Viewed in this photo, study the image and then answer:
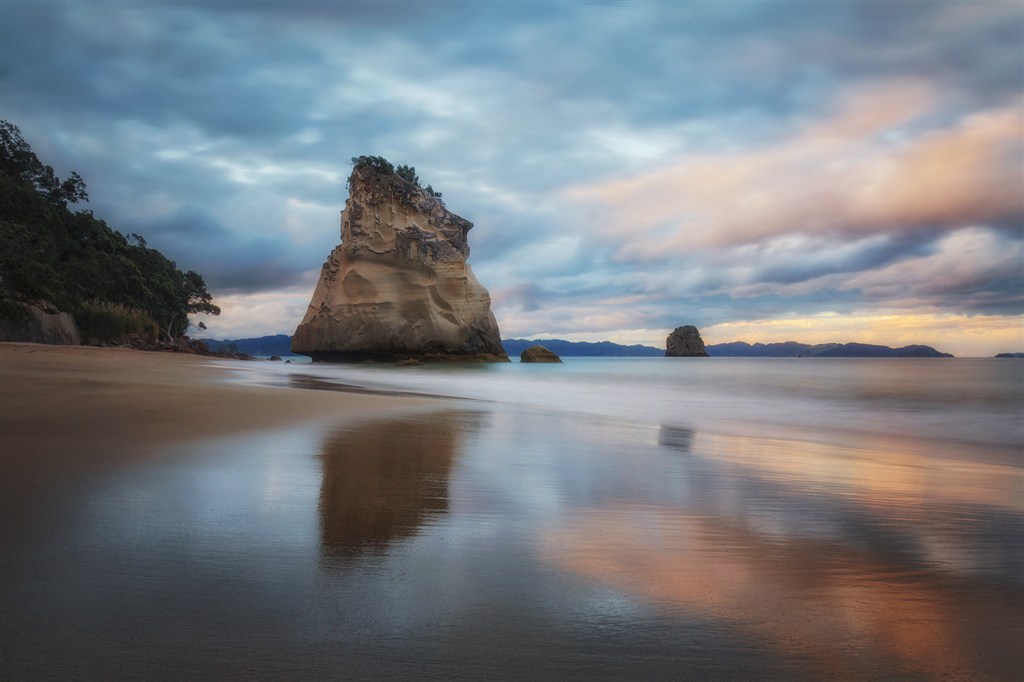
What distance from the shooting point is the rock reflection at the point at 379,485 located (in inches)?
95.0

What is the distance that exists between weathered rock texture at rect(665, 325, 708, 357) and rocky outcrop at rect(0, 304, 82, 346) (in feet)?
333

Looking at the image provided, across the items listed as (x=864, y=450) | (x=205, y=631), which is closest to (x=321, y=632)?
(x=205, y=631)

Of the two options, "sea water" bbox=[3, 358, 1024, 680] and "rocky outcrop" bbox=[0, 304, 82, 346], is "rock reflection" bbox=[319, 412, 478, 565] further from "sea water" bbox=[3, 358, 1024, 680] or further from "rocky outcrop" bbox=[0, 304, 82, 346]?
"rocky outcrop" bbox=[0, 304, 82, 346]

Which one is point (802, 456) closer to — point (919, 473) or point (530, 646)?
point (919, 473)

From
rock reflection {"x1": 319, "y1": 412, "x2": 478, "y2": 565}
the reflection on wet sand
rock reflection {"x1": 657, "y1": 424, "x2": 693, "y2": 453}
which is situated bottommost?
rock reflection {"x1": 657, "y1": 424, "x2": 693, "y2": 453}

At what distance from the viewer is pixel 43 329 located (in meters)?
22.8

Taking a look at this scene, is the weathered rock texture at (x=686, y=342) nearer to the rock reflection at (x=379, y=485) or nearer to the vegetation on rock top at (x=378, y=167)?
the vegetation on rock top at (x=378, y=167)

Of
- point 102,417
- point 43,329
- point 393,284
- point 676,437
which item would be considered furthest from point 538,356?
point 102,417

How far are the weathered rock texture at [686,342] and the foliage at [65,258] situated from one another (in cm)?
8813

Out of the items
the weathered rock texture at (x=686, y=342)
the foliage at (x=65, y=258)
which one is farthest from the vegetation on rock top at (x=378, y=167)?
the weathered rock texture at (x=686, y=342)

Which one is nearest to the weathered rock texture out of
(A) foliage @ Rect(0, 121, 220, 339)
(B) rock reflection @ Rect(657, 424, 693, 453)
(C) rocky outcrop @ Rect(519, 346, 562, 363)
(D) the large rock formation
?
(C) rocky outcrop @ Rect(519, 346, 562, 363)

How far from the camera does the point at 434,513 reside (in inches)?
112

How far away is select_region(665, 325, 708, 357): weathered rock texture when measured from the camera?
112 meters

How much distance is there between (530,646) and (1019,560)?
7.50ft
